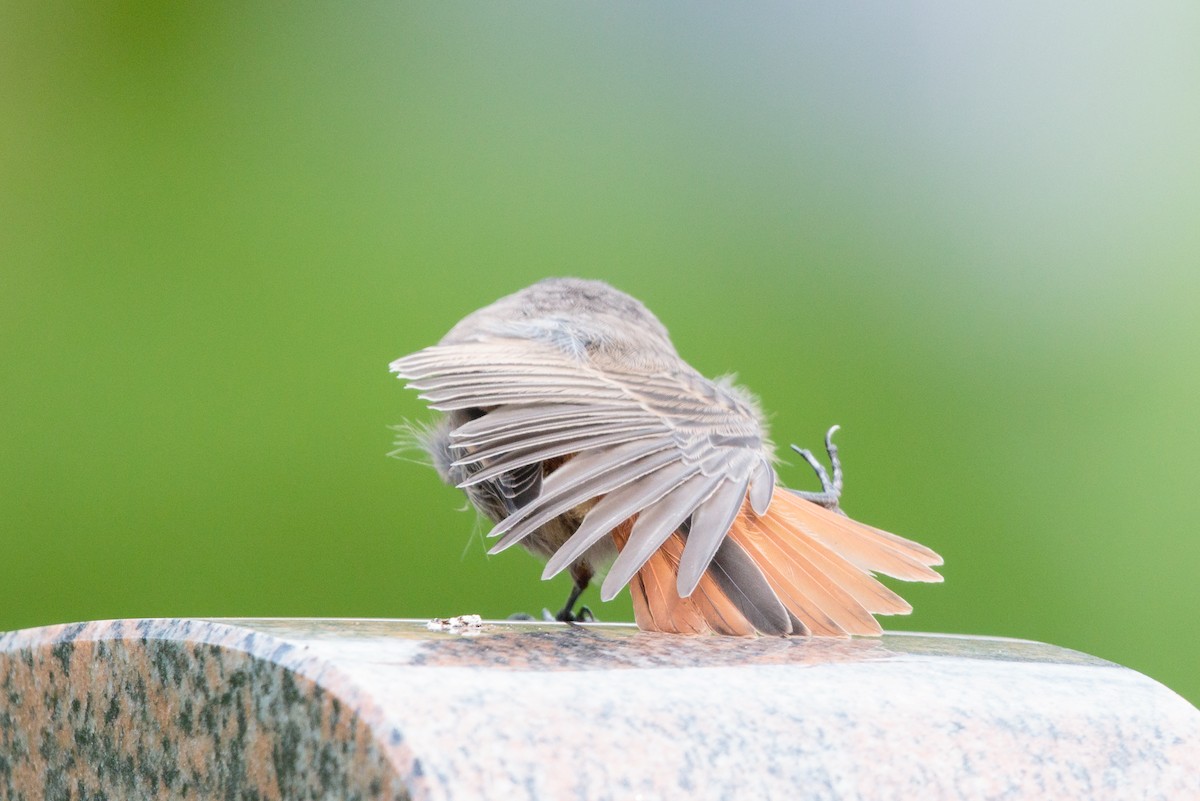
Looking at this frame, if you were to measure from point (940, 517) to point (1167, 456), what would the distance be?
0.85 meters

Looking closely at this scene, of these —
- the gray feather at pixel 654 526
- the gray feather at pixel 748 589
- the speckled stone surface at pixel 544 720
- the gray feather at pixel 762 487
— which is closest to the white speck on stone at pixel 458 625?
the speckled stone surface at pixel 544 720

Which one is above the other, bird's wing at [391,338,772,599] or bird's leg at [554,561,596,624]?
bird's wing at [391,338,772,599]

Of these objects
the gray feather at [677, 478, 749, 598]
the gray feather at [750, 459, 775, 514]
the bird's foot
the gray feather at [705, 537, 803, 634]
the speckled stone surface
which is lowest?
the bird's foot

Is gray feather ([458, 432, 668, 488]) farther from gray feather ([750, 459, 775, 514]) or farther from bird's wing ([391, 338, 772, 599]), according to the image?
gray feather ([750, 459, 775, 514])

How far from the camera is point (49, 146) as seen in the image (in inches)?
200

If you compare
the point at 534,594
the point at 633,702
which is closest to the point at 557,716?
the point at 633,702

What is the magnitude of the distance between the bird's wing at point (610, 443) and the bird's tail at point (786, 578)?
36 mm

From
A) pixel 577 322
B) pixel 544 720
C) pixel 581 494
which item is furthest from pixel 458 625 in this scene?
pixel 577 322

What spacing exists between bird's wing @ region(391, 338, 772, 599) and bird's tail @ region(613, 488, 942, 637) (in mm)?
36

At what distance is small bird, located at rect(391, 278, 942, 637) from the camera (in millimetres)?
2389

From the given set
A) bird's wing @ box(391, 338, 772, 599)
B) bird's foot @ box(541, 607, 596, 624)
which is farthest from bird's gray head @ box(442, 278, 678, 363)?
bird's foot @ box(541, 607, 596, 624)

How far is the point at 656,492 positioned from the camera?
2.47 metres

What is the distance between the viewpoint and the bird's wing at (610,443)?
2350 millimetres

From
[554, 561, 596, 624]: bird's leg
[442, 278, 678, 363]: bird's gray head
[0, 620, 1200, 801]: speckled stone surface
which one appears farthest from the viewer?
[554, 561, 596, 624]: bird's leg
